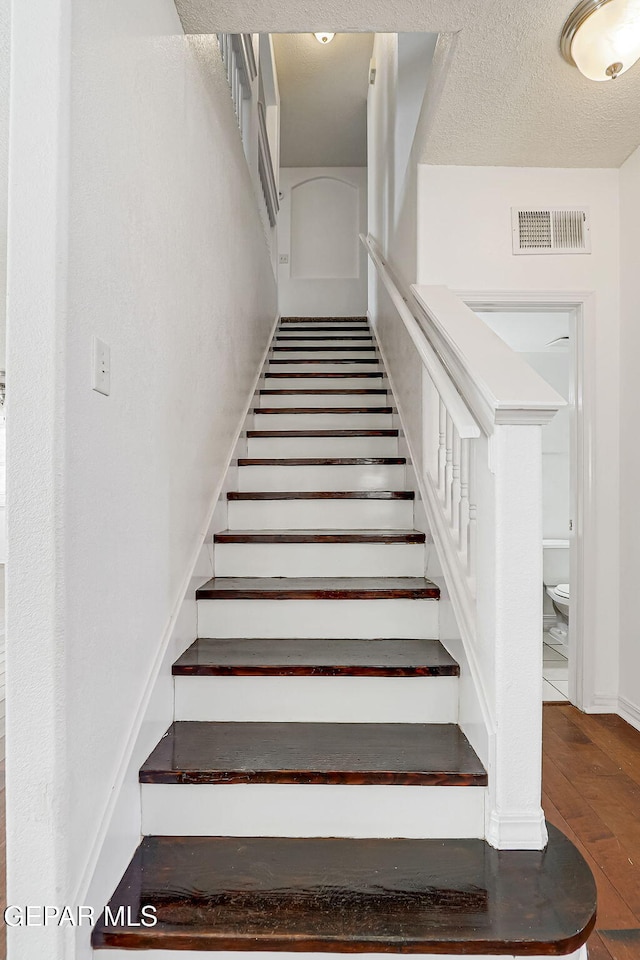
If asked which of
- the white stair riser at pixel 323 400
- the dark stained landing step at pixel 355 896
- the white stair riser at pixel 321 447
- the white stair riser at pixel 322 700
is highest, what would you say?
the white stair riser at pixel 323 400

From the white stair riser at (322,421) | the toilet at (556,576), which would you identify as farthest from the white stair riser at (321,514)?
the toilet at (556,576)

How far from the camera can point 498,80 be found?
2.13 m

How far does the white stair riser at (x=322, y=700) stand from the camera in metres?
1.71

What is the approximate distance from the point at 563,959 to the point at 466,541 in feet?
3.20

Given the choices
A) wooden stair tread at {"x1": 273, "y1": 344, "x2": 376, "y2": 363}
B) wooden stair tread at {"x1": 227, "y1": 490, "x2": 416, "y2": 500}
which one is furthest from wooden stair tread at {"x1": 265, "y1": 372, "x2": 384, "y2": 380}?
wooden stair tread at {"x1": 227, "y1": 490, "x2": 416, "y2": 500}

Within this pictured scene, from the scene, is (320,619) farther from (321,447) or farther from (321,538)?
(321,447)

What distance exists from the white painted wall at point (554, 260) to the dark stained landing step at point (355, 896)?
1.60 m

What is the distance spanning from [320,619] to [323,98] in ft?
18.2

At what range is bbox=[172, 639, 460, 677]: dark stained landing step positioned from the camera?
5.55ft

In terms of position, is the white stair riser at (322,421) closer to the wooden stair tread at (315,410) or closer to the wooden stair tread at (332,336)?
the wooden stair tread at (315,410)

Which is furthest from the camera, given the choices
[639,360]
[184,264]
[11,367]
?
[639,360]

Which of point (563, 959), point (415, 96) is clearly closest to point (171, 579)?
point (563, 959)

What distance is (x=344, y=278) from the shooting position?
672 centimetres

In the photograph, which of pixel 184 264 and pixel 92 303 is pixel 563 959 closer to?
pixel 92 303
